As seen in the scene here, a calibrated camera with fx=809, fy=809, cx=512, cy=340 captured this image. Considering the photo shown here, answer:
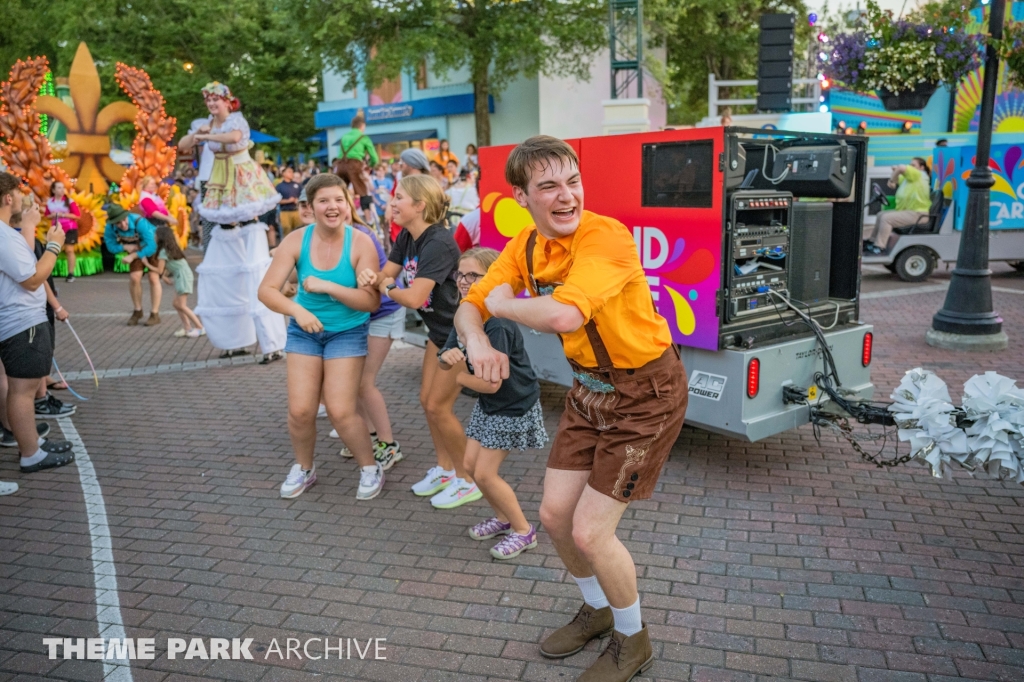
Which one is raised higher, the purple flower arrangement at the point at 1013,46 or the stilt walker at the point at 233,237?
the purple flower arrangement at the point at 1013,46

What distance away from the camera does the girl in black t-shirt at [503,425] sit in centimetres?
404

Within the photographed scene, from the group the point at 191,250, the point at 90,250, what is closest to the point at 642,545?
the point at 90,250

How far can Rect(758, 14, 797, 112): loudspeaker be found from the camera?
1555 cm

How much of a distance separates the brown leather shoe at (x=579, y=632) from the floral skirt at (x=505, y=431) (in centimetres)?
94

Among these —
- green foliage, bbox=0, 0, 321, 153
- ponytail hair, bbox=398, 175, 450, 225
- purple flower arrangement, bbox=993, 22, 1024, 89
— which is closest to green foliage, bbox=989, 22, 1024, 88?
purple flower arrangement, bbox=993, 22, 1024, 89

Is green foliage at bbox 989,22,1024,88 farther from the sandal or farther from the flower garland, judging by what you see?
the sandal

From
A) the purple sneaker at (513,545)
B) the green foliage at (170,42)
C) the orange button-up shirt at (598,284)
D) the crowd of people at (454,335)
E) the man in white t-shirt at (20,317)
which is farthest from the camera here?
the green foliage at (170,42)

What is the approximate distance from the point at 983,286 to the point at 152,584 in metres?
8.28

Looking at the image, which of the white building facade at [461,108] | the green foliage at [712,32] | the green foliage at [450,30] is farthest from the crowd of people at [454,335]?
the white building facade at [461,108]

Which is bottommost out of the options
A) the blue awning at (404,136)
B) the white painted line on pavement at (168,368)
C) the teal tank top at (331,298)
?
the white painted line on pavement at (168,368)

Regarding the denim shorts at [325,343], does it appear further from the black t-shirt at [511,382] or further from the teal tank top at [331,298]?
the black t-shirt at [511,382]

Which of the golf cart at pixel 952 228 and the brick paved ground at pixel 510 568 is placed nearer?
the brick paved ground at pixel 510 568

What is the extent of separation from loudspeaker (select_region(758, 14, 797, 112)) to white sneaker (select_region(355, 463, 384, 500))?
13.6 meters

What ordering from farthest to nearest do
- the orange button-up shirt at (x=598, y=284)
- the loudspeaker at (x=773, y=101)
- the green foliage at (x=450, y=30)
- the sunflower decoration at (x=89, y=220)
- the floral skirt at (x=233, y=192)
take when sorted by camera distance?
the green foliage at (x=450, y=30)
the sunflower decoration at (x=89, y=220)
the loudspeaker at (x=773, y=101)
the floral skirt at (x=233, y=192)
the orange button-up shirt at (x=598, y=284)
